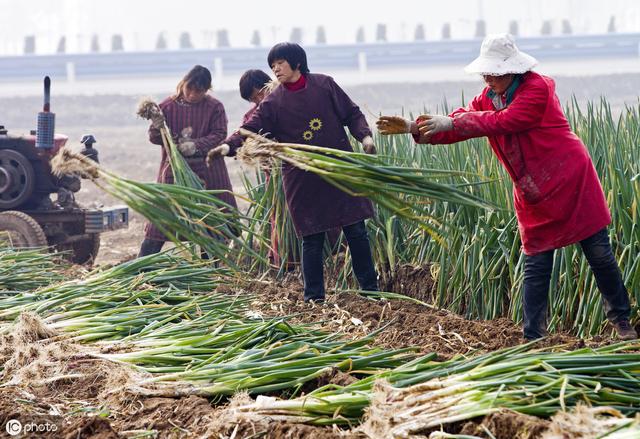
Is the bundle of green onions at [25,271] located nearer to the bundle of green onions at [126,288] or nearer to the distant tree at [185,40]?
the bundle of green onions at [126,288]

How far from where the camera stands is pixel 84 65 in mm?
26703

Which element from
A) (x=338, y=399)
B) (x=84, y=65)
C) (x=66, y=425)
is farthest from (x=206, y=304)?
(x=84, y=65)

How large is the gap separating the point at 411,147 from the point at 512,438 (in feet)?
12.0

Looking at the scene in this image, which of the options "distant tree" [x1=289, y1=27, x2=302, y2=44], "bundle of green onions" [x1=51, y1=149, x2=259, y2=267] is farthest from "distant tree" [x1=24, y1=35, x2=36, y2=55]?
"bundle of green onions" [x1=51, y1=149, x2=259, y2=267]

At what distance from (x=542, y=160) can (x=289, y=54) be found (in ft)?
4.84

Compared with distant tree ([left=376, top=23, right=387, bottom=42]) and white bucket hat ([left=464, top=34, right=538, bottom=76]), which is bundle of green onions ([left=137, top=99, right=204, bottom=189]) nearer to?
white bucket hat ([left=464, top=34, right=538, bottom=76])

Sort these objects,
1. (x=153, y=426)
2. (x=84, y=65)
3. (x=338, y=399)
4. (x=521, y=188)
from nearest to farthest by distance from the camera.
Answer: (x=338, y=399) < (x=153, y=426) < (x=521, y=188) < (x=84, y=65)

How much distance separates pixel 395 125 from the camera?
413 cm

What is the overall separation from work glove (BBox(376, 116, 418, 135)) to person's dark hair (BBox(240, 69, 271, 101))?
1.86 meters

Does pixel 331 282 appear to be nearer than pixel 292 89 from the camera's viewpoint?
No

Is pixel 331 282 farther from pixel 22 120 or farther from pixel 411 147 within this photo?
pixel 22 120

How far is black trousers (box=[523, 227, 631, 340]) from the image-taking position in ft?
13.3

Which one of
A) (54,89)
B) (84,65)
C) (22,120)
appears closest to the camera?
(22,120)

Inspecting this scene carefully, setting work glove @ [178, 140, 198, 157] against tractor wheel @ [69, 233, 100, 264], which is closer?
work glove @ [178, 140, 198, 157]
